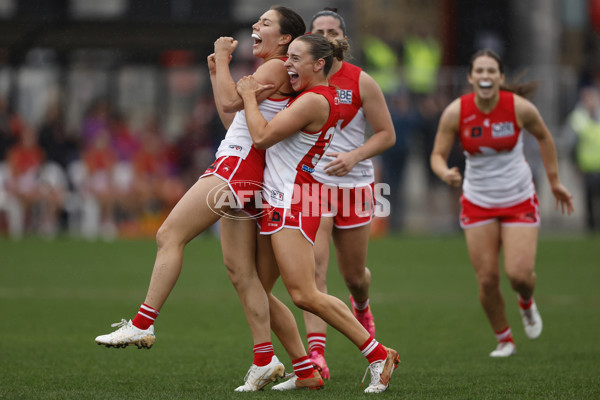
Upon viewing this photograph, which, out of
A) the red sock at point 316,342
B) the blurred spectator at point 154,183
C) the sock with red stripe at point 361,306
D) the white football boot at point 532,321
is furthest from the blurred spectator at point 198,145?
the red sock at point 316,342

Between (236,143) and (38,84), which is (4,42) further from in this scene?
(236,143)

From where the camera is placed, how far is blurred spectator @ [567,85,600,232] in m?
19.5

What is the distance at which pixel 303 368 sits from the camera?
6.44 meters

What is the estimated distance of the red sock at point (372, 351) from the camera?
6160mm

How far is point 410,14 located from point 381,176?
11863mm

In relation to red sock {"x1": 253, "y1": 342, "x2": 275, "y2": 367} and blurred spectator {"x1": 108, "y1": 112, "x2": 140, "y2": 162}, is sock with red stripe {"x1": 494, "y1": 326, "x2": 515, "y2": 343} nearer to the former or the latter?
red sock {"x1": 253, "y1": 342, "x2": 275, "y2": 367}

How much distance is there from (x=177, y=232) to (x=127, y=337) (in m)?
0.70

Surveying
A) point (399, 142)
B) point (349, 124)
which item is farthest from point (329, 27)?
point (399, 142)

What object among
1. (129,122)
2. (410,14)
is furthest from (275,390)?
(410,14)

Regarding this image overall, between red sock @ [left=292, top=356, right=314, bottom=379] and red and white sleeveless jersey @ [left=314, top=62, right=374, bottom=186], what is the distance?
1.33 meters

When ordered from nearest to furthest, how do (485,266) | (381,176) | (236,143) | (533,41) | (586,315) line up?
(236,143) → (485,266) → (586,315) → (381,176) → (533,41)

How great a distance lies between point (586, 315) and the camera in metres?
10.5

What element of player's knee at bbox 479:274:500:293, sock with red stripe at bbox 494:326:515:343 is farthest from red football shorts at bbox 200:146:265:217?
sock with red stripe at bbox 494:326:515:343

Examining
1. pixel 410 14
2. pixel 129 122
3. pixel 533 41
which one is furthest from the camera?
pixel 410 14
